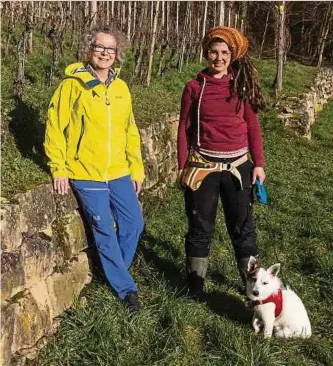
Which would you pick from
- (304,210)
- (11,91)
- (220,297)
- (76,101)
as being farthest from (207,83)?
(304,210)

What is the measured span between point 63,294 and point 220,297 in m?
1.24

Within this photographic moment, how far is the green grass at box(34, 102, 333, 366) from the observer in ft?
10.7

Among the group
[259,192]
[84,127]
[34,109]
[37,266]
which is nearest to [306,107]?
[34,109]

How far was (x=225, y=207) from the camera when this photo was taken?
386 centimetres

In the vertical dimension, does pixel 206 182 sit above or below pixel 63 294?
above

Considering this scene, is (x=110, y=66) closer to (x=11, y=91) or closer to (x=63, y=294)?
(x=63, y=294)

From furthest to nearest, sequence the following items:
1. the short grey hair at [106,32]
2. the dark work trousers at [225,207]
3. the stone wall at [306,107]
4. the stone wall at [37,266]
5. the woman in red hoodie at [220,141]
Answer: the stone wall at [306,107]
the dark work trousers at [225,207]
the woman in red hoodie at [220,141]
the short grey hair at [106,32]
the stone wall at [37,266]

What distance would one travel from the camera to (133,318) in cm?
350

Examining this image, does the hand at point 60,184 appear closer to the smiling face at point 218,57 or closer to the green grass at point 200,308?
the green grass at point 200,308

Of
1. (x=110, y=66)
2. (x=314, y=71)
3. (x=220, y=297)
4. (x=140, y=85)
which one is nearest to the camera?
(x=110, y=66)

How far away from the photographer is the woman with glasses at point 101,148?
3.40 metres

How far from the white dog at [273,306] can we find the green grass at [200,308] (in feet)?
0.26

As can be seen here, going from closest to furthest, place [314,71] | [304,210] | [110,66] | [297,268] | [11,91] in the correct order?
[110,66] < [297,268] < [11,91] < [304,210] < [314,71]

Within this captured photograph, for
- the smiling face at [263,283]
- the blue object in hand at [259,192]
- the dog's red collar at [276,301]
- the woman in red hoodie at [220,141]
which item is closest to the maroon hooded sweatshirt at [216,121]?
the woman in red hoodie at [220,141]
